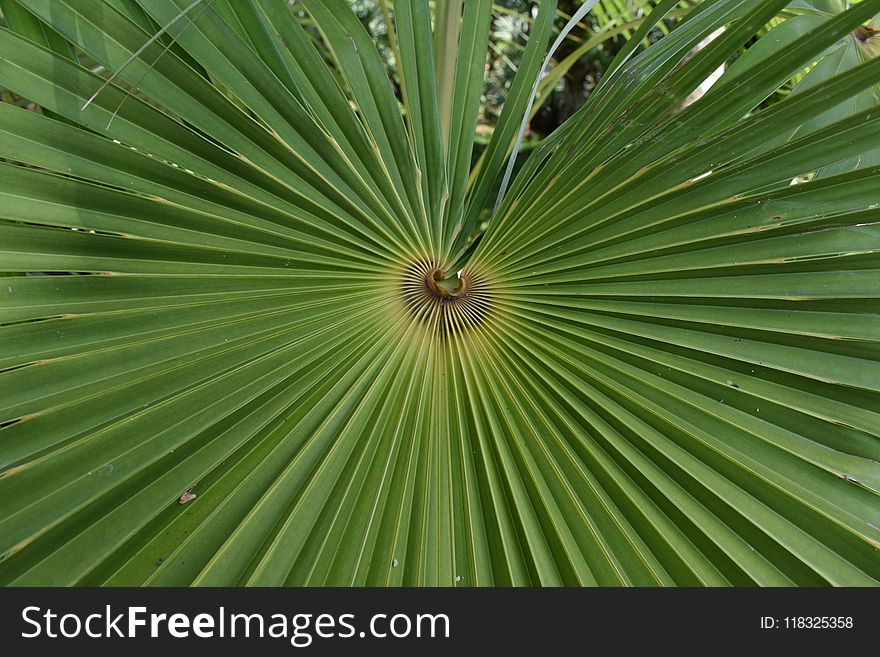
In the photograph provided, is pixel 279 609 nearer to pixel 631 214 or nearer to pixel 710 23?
pixel 631 214

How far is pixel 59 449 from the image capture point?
2.30 feet

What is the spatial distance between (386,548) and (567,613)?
0.83 feet

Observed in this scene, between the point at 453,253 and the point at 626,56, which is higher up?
the point at 626,56

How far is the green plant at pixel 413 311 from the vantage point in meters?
0.68

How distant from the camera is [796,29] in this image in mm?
787

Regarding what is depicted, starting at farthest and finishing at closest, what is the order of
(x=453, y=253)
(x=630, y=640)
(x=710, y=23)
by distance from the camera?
(x=453, y=253) < (x=630, y=640) < (x=710, y=23)

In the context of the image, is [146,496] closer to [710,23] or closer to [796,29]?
[710,23]

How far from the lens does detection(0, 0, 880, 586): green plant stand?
0.68m

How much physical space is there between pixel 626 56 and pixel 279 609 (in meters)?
0.79

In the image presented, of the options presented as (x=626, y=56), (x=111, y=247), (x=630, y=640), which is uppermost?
(x=626, y=56)

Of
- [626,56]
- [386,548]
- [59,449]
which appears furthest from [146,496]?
[626,56]

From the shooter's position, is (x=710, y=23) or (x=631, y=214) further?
(x=631, y=214)

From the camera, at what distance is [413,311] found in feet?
3.11

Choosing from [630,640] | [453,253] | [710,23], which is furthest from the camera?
[453,253]
